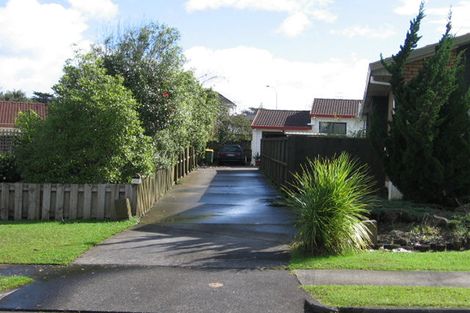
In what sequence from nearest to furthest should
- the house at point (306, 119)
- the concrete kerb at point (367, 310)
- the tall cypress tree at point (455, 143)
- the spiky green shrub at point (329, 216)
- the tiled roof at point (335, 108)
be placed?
the concrete kerb at point (367, 310), the spiky green shrub at point (329, 216), the tall cypress tree at point (455, 143), the house at point (306, 119), the tiled roof at point (335, 108)

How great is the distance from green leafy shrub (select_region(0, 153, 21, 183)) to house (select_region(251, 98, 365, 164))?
85.3 ft

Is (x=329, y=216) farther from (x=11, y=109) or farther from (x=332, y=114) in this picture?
(x=11, y=109)

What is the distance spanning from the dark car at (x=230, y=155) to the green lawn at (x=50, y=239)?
89.8ft

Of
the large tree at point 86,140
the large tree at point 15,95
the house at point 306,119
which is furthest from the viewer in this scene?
the large tree at point 15,95

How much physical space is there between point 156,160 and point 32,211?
5060 millimetres

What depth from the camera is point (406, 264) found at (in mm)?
7406

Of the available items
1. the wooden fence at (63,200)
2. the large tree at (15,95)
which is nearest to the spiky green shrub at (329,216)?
the wooden fence at (63,200)

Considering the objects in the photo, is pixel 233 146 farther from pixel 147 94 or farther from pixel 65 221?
pixel 65 221

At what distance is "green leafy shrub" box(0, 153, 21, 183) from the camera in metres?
13.4

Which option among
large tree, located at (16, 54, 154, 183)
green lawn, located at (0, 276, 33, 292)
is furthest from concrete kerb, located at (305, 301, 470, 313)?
large tree, located at (16, 54, 154, 183)

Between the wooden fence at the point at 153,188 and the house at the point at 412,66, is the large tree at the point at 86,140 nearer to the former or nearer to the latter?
the wooden fence at the point at 153,188

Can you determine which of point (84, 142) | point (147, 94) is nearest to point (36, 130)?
point (84, 142)

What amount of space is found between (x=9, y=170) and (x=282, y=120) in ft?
102

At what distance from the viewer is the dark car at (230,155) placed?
3853 cm
